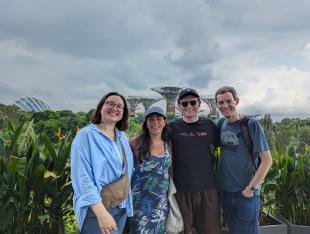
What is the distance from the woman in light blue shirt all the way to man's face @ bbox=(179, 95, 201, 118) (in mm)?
548

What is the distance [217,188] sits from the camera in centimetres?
304

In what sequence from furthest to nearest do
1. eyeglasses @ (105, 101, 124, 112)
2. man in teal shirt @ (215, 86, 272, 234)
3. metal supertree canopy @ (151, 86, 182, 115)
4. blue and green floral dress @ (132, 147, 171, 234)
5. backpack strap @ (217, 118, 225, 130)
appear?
1. metal supertree canopy @ (151, 86, 182, 115)
2. backpack strap @ (217, 118, 225, 130)
3. man in teal shirt @ (215, 86, 272, 234)
4. blue and green floral dress @ (132, 147, 171, 234)
5. eyeglasses @ (105, 101, 124, 112)

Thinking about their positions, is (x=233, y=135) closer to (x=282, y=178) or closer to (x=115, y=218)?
(x=115, y=218)

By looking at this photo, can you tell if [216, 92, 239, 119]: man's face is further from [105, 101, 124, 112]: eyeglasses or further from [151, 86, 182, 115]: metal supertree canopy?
[151, 86, 182, 115]: metal supertree canopy

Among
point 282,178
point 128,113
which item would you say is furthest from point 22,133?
point 282,178

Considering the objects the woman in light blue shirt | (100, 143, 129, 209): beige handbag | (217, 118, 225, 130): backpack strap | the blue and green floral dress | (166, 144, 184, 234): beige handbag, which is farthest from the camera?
(217, 118, 225, 130): backpack strap

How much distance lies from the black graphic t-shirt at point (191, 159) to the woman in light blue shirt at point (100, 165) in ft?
1.47

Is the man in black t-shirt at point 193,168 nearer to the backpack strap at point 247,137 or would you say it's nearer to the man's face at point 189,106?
the man's face at point 189,106

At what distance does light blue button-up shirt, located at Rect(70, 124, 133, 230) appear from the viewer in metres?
2.15

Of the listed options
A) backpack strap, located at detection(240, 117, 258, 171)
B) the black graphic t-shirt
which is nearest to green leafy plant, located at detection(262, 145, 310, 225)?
backpack strap, located at detection(240, 117, 258, 171)

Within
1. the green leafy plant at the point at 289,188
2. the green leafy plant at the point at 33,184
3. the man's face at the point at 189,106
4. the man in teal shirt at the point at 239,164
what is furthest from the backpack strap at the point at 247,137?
the green leafy plant at the point at 33,184

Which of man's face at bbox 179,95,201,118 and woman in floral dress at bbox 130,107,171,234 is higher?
man's face at bbox 179,95,201,118

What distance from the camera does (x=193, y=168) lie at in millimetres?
2766

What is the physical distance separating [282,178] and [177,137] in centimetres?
182
